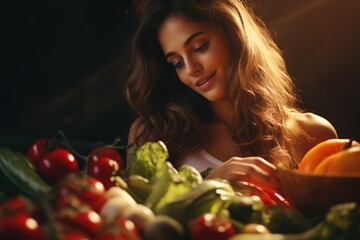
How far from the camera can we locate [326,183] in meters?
0.91

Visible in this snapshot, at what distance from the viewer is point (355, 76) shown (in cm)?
324

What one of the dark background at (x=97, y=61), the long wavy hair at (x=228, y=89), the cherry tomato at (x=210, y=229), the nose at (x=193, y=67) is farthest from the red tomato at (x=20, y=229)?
the dark background at (x=97, y=61)

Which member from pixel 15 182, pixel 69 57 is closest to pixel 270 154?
pixel 15 182

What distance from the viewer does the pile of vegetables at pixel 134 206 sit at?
2.18 ft

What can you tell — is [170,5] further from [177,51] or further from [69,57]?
[69,57]

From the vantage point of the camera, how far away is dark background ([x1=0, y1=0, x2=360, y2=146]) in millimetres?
3182

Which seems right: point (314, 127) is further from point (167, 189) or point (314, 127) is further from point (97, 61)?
point (167, 189)

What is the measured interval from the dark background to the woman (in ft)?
3.06

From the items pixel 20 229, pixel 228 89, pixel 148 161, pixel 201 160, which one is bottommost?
pixel 201 160

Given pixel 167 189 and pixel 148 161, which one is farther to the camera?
pixel 148 161

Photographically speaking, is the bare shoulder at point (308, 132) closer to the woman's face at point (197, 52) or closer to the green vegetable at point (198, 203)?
the woman's face at point (197, 52)

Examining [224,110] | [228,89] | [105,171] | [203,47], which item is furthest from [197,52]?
[105,171]

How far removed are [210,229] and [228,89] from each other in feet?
4.86

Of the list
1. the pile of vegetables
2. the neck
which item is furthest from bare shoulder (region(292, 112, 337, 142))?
the pile of vegetables
